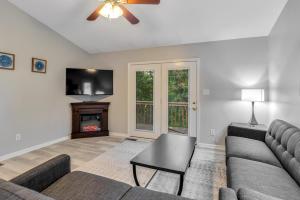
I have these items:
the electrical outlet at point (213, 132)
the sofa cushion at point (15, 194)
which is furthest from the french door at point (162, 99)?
the sofa cushion at point (15, 194)

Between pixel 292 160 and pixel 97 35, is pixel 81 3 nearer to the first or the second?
pixel 97 35

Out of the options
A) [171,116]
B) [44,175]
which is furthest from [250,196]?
[171,116]

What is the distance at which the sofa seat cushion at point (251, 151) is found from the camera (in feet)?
6.15

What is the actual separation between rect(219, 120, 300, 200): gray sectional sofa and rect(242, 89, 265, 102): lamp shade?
659 millimetres

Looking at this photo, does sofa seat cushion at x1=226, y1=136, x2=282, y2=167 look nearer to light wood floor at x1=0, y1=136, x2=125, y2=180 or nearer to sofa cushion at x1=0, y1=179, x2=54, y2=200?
sofa cushion at x1=0, y1=179, x2=54, y2=200

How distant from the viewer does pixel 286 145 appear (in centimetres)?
184

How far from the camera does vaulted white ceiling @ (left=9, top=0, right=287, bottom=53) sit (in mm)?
2631

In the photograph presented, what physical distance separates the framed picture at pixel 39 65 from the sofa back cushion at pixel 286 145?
435cm

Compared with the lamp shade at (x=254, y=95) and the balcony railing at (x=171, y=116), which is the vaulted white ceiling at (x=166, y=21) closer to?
the lamp shade at (x=254, y=95)

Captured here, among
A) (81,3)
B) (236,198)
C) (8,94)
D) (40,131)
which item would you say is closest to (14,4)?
(81,3)

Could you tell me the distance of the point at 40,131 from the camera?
3.60 meters

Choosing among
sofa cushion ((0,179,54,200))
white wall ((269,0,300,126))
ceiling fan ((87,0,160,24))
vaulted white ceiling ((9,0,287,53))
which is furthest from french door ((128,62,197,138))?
sofa cushion ((0,179,54,200))

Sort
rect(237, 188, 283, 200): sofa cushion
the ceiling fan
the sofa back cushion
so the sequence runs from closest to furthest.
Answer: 1. rect(237, 188, 283, 200): sofa cushion
2. the sofa back cushion
3. the ceiling fan

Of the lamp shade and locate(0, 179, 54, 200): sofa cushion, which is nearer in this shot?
locate(0, 179, 54, 200): sofa cushion
